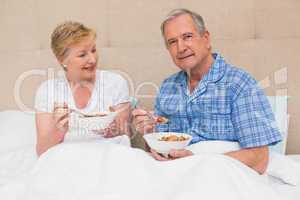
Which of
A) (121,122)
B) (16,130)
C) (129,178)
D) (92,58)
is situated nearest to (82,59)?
(92,58)

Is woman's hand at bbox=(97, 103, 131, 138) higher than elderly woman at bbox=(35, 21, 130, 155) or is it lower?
lower

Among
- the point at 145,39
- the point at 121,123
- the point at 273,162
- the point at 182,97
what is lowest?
the point at 273,162

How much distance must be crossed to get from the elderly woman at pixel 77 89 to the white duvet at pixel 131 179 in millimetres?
366

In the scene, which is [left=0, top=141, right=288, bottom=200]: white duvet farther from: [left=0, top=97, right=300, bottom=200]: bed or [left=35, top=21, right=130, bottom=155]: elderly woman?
[left=35, top=21, right=130, bottom=155]: elderly woman

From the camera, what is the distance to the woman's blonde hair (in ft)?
5.32

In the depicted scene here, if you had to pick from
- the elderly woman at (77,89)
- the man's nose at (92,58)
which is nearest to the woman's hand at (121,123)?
the elderly woman at (77,89)

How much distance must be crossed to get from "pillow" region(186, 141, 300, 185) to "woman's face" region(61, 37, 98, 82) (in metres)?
0.55

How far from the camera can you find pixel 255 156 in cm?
137

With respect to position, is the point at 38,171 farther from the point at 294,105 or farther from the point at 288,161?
the point at 294,105

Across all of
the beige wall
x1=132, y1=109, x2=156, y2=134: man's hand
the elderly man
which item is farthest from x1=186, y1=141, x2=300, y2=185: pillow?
the beige wall

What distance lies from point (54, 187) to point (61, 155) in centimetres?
13

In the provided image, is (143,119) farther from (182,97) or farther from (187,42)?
(187,42)

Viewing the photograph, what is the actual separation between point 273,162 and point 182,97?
1.42ft

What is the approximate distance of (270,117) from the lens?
4.63ft
